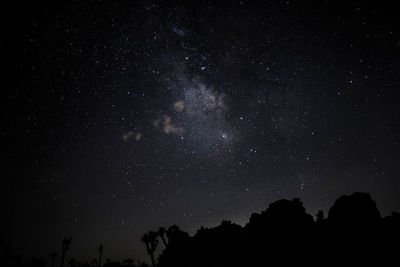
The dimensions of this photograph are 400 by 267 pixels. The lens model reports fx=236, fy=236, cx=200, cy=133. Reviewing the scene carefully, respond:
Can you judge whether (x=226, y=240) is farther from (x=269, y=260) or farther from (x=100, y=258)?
(x=100, y=258)

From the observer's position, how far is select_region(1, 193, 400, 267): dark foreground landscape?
842 inches

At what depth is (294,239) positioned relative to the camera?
28.5 m

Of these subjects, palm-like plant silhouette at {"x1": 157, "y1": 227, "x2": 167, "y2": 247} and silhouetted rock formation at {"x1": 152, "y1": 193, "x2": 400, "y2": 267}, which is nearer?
silhouetted rock formation at {"x1": 152, "y1": 193, "x2": 400, "y2": 267}

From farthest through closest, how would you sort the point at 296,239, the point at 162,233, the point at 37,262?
the point at 37,262 → the point at 162,233 → the point at 296,239

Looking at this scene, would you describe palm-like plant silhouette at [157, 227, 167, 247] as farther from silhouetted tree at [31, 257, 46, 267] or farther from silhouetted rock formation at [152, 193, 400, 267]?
silhouetted tree at [31, 257, 46, 267]

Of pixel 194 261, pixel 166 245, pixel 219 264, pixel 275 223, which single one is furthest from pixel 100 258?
pixel 275 223

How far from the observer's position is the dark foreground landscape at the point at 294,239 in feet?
70.1

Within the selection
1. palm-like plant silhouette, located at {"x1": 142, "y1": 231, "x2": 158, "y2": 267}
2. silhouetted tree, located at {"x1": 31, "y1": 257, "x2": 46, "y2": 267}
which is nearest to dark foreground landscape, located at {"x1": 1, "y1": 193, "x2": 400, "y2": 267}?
palm-like plant silhouette, located at {"x1": 142, "y1": 231, "x2": 158, "y2": 267}

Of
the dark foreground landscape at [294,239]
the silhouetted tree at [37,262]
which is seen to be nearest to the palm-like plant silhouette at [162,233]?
the dark foreground landscape at [294,239]

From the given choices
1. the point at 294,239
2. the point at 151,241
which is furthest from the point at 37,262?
the point at 294,239

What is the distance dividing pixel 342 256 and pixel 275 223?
10.5m

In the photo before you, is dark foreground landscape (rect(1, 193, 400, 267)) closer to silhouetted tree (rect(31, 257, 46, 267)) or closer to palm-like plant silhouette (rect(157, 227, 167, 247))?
palm-like plant silhouette (rect(157, 227, 167, 247))

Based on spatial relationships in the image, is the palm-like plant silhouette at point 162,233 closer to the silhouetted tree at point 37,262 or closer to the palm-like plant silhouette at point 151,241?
the palm-like plant silhouette at point 151,241

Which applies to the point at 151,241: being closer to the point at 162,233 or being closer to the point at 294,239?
the point at 162,233
